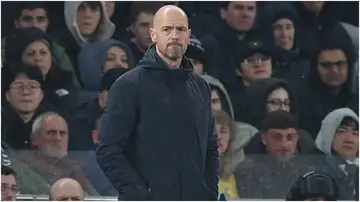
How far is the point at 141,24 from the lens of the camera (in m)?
4.99

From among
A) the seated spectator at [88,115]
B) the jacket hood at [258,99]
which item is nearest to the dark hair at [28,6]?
the seated spectator at [88,115]

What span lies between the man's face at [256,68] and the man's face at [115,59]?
0.62 meters

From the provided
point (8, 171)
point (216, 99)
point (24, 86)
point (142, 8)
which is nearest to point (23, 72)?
point (24, 86)

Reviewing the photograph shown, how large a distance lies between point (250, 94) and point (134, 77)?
2.35 metres

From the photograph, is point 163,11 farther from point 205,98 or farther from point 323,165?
point 323,165

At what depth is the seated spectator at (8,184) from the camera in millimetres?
4469

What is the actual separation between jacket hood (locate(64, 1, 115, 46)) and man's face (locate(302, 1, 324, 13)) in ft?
3.52

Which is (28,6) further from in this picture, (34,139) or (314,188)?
(314,188)

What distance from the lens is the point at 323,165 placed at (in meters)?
4.74

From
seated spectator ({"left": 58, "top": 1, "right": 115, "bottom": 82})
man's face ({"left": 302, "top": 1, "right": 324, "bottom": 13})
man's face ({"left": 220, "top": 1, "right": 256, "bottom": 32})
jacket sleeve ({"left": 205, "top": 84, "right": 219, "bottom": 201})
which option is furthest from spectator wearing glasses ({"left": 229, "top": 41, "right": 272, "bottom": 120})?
jacket sleeve ({"left": 205, "top": 84, "right": 219, "bottom": 201})

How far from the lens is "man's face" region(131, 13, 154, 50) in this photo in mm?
4902

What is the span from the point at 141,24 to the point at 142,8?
0.10 meters

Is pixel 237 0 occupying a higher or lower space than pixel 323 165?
higher

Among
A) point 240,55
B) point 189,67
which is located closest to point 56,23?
point 240,55
